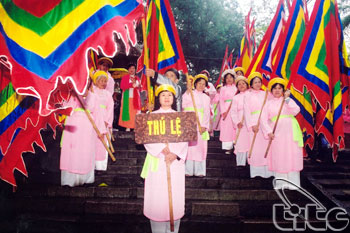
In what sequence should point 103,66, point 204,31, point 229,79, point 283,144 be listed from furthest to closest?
point 204,31 → point 229,79 → point 103,66 → point 283,144

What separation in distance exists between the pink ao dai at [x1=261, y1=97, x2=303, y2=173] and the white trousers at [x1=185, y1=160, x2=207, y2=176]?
1.27m

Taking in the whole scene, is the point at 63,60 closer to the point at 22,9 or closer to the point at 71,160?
the point at 22,9

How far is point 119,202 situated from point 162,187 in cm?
132

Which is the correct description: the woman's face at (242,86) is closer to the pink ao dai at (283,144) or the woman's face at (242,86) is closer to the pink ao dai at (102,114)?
the pink ao dai at (283,144)

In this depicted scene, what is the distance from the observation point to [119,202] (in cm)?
402

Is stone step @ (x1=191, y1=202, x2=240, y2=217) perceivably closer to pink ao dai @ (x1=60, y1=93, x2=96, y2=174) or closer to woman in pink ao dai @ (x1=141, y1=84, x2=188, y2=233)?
woman in pink ao dai @ (x1=141, y1=84, x2=188, y2=233)

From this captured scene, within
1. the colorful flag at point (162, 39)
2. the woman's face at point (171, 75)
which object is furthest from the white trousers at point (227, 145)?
the colorful flag at point (162, 39)

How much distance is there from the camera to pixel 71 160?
4.38 metres

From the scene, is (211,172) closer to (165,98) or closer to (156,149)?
(156,149)

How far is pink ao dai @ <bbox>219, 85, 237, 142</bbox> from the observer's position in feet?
21.3

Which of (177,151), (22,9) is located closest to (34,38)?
(22,9)

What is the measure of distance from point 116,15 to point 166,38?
1.67 m

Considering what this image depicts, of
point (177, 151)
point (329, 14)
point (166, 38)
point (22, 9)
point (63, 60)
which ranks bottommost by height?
point (177, 151)

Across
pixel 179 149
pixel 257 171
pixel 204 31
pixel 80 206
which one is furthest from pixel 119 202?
pixel 204 31
